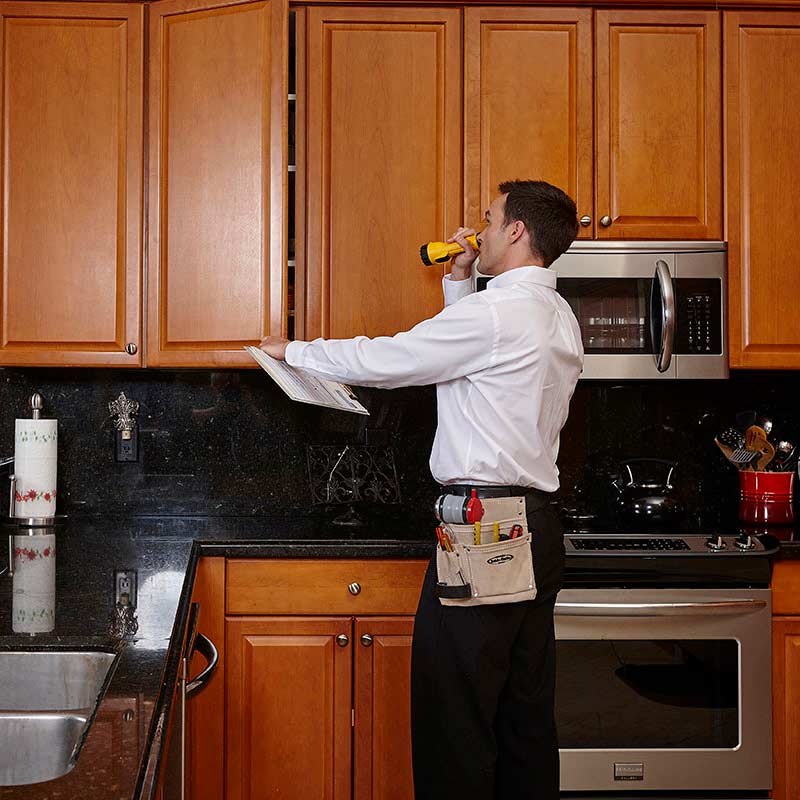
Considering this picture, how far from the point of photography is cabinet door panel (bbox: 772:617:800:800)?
8.14ft

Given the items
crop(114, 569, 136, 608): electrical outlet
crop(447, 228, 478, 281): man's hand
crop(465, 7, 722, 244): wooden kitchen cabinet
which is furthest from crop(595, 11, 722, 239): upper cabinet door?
crop(114, 569, 136, 608): electrical outlet

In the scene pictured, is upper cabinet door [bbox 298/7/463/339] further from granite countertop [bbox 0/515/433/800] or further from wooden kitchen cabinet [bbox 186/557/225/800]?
wooden kitchen cabinet [bbox 186/557/225/800]

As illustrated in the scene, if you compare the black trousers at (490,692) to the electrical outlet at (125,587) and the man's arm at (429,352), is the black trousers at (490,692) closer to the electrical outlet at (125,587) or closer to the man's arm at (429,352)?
the man's arm at (429,352)

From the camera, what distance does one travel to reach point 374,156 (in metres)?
2.69

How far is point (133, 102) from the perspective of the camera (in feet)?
8.80

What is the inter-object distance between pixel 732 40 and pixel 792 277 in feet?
2.21

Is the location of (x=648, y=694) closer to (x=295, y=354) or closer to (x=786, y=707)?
(x=786, y=707)

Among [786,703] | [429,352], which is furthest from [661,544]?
[429,352]

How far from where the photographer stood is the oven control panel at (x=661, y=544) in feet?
8.05

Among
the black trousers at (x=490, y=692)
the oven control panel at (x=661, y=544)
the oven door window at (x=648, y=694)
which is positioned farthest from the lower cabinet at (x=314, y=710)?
the oven control panel at (x=661, y=544)

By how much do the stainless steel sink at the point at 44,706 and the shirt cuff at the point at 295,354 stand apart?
0.99 metres

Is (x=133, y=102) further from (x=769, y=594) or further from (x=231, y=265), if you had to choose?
(x=769, y=594)

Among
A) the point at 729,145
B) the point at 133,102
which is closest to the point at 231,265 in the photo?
the point at 133,102

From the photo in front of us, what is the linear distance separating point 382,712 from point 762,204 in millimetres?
1693
